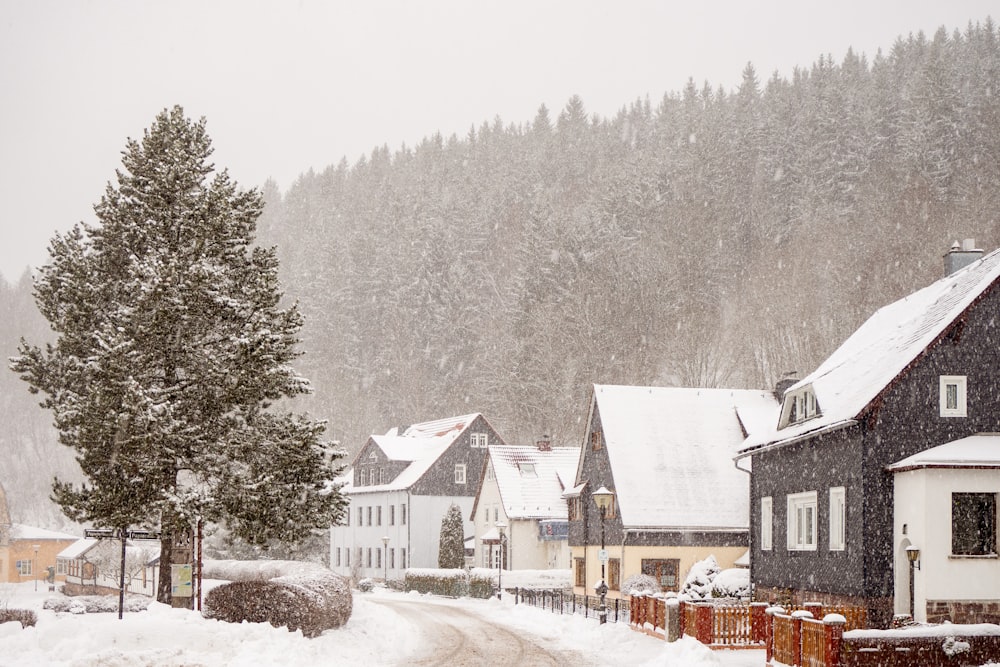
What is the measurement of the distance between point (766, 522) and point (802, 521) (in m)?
2.98

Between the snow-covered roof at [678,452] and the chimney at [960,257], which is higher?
the chimney at [960,257]

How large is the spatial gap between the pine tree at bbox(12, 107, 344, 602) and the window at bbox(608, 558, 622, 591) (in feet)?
56.6

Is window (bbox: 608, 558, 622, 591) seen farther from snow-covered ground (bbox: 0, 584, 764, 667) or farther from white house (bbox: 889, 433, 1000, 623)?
white house (bbox: 889, 433, 1000, 623)

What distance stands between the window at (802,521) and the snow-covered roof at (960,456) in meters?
4.08

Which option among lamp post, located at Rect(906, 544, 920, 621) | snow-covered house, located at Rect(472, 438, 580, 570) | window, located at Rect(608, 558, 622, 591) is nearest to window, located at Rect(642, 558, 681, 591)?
window, located at Rect(608, 558, 622, 591)

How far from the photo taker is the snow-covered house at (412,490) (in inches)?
2514

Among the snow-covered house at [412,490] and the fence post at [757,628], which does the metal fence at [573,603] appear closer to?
the fence post at [757,628]

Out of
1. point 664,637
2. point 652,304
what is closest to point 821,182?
point 652,304

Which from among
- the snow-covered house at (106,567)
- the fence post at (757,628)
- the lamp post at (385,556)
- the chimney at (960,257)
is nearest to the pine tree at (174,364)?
the fence post at (757,628)

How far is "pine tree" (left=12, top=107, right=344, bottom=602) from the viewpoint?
2373 cm

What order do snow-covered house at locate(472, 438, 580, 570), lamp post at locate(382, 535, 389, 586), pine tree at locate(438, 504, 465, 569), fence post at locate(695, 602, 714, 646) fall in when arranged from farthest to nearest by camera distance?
lamp post at locate(382, 535, 389, 586)
pine tree at locate(438, 504, 465, 569)
snow-covered house at locate(472, 438, 580, 570)
fence post at locate(695, 602, 714, 646)

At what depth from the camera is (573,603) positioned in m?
37.2

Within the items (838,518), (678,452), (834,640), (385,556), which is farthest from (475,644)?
(385,556)

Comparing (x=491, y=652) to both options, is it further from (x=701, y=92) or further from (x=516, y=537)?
(x=701, y=92)
